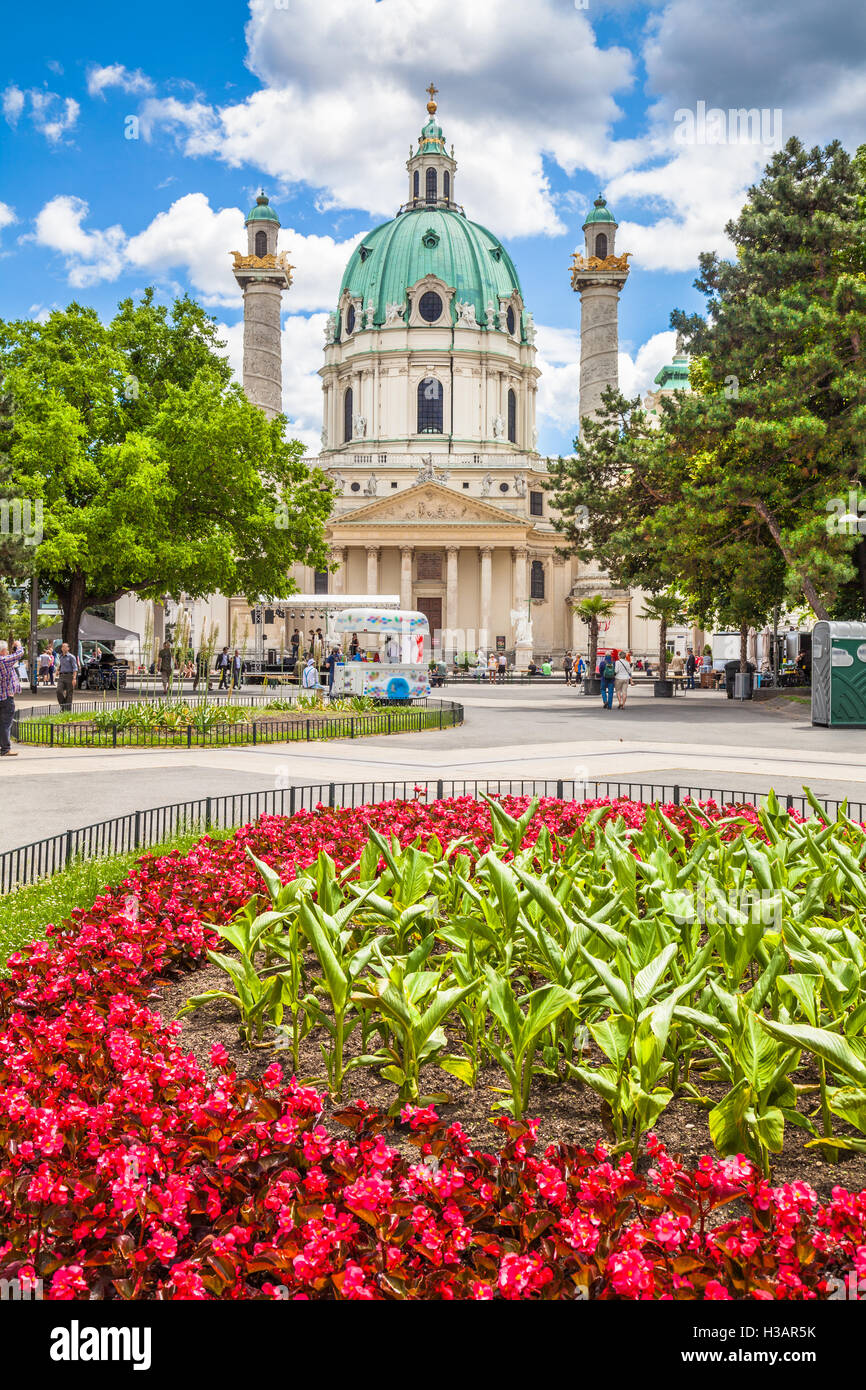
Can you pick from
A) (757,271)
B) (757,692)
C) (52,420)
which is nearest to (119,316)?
(52,420)

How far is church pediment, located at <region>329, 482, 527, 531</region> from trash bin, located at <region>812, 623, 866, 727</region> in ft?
160

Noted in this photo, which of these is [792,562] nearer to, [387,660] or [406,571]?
[387,660]

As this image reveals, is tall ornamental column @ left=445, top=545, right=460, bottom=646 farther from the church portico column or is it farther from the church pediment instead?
the church portico column

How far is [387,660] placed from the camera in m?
36.1

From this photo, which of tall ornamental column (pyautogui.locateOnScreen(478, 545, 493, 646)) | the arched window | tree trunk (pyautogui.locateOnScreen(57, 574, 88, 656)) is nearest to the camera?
tree trunk (pyautogui.locateOnScreen(57, 574, 88, 656))

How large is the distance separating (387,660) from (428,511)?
38.2m

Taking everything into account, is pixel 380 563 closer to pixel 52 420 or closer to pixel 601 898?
pixel 52 420

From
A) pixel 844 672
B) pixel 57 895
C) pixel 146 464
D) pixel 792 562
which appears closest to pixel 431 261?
pixel 146 464

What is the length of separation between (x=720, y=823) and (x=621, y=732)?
50.7 feet

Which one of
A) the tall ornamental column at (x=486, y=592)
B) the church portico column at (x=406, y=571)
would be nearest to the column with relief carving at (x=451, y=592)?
the tall ornamental column at (x=486, y=592)

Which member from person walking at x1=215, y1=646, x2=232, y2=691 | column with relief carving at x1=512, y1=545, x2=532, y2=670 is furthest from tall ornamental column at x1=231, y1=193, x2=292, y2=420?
person walking at x1=215, y1=646, x2=232, y2=691

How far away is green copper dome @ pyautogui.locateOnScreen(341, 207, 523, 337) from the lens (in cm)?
7919
